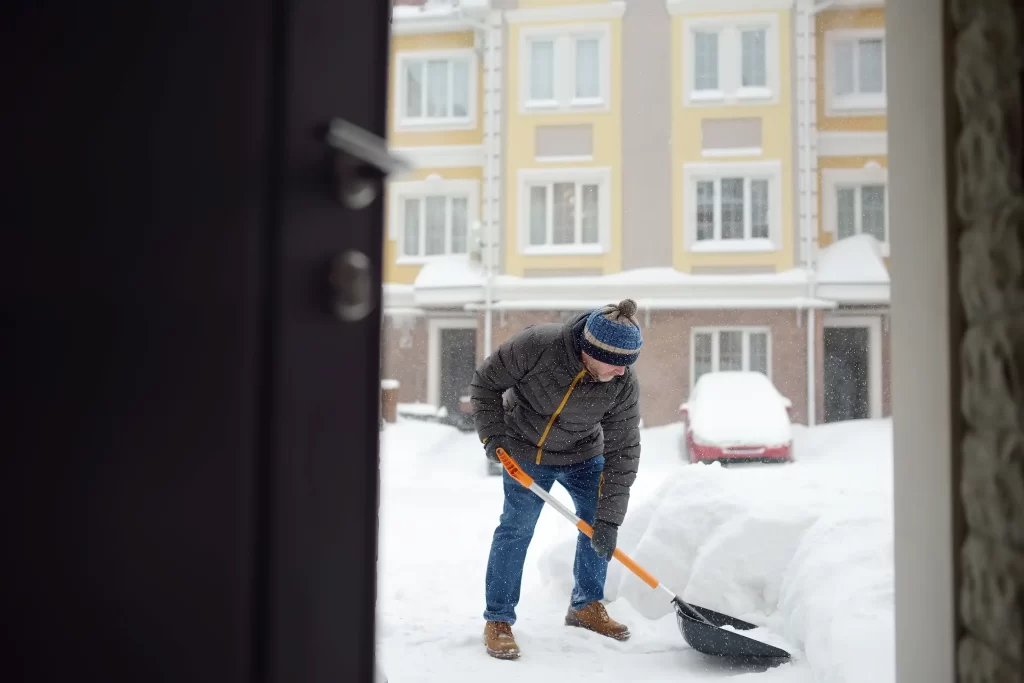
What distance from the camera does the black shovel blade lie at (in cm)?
313

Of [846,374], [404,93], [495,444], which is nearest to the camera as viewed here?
[495,444]

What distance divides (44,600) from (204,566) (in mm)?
145

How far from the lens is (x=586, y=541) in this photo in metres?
3.75

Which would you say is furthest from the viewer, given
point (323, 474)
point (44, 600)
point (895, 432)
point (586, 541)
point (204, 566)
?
point (586, 541)

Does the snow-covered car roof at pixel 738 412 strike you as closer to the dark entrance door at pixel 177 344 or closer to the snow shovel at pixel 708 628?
the snow shovel at pixel 708 628

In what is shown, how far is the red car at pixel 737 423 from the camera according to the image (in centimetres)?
932

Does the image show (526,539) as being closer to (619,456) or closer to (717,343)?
(619,456)

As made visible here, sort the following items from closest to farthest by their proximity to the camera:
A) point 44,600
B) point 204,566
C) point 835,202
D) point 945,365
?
point 44,600, point 204,566, point 945,365, point 835,202

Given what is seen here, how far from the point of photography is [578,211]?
1291 centimetres

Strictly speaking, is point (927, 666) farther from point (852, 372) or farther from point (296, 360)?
point (852, 372)

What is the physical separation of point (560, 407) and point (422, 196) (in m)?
11.0

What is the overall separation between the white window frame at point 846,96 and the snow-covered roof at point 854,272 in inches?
78.9

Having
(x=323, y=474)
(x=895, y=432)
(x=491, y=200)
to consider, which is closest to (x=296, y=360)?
(x=323, y=474)

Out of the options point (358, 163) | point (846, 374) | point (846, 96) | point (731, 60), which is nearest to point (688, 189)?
point (731, 60)
